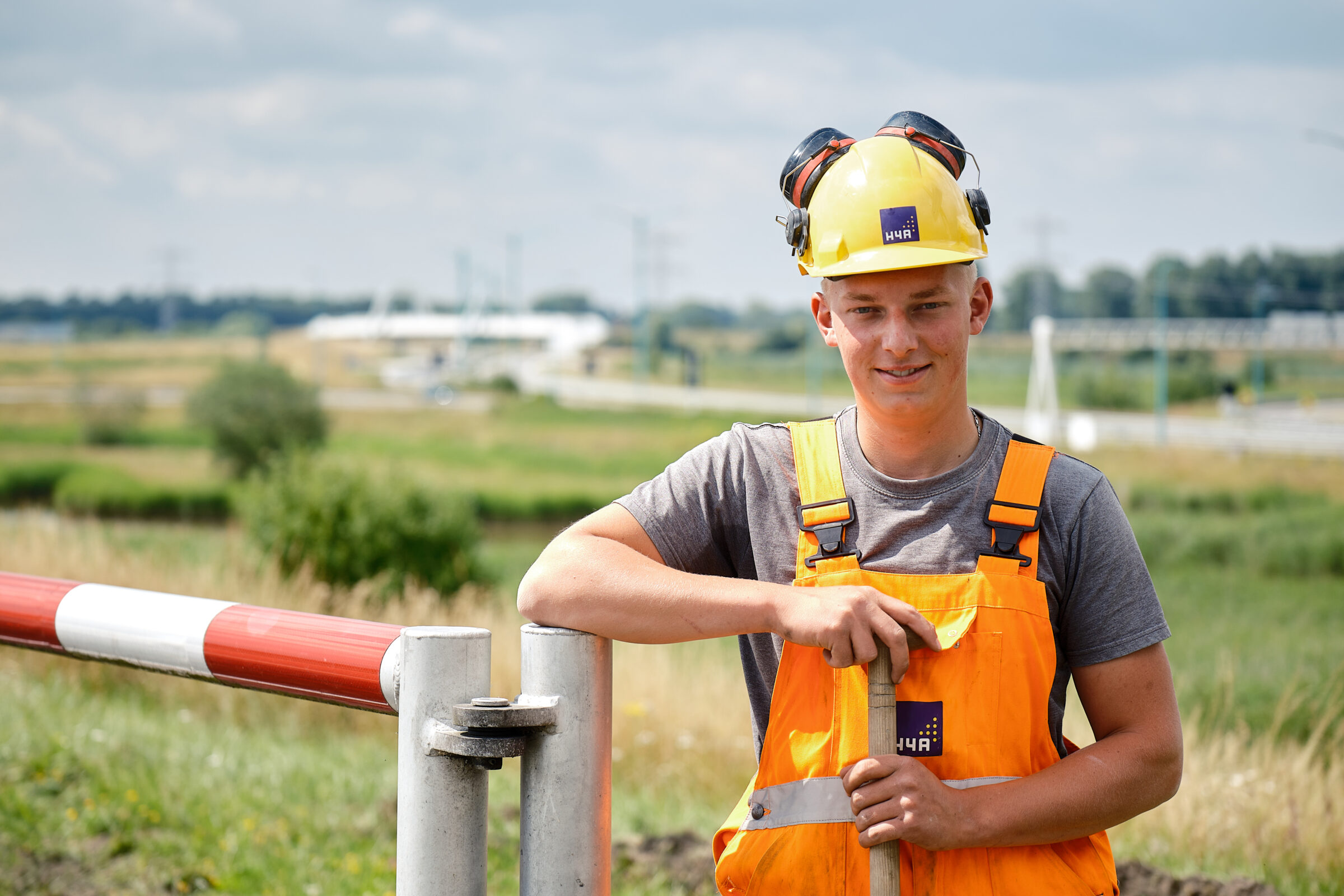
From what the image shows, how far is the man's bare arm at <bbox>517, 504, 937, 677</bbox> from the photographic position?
1718 mm

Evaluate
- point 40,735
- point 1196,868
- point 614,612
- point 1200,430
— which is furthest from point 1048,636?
point 1200,430

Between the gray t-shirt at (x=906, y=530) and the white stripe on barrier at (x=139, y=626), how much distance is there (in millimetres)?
765

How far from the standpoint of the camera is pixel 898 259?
76.0 inches

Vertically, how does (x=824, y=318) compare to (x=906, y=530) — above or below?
above

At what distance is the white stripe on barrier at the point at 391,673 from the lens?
1.70m

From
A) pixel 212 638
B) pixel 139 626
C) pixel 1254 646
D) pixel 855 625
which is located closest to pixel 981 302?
pixel 855 625

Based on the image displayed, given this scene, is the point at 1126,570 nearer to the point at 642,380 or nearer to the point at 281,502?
the point at 281,502

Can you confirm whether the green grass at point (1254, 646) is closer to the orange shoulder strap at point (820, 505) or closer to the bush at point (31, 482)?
the orange shoulder strap at point (820, 505)

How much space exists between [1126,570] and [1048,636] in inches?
6.9

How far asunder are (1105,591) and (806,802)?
0.58m

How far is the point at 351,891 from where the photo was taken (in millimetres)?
4191

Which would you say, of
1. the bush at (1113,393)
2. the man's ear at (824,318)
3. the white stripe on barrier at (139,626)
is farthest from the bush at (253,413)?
the man's ear at (824,318)

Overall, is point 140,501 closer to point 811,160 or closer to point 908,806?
point 811,160

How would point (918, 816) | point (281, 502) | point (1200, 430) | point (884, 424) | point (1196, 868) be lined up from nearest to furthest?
point (918, 816) → point (884, 424) → point (1196, 868) → point (281, 502) → point (1200, 430)
